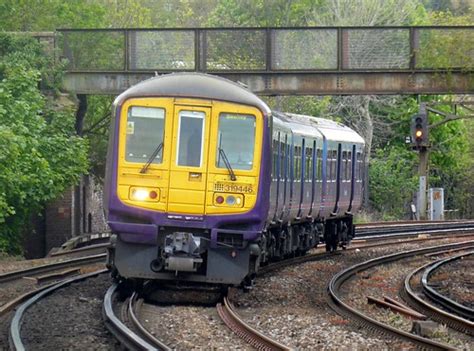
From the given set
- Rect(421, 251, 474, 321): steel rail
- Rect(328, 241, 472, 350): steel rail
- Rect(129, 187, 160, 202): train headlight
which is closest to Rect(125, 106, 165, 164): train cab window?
Rect(129, 187, 160, 202): train headlight

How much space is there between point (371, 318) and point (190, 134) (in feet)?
10.8

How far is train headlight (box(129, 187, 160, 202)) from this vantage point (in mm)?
13648

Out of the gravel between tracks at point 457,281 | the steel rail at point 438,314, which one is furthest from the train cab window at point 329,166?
the steel rail at point 438,314

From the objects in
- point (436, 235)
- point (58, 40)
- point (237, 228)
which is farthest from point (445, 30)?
point (237, 228)

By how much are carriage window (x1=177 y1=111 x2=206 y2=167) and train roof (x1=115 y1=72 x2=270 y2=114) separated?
25 centimetres

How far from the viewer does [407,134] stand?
4884 centimetres

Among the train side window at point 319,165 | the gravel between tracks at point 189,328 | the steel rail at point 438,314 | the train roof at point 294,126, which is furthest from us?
the train side window at point 319,165

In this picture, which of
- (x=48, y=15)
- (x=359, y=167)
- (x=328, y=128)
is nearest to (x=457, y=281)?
(x=328, y=128)

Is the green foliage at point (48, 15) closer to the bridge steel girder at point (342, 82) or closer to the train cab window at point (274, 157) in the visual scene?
the bridge steel girder at point (342, 82)

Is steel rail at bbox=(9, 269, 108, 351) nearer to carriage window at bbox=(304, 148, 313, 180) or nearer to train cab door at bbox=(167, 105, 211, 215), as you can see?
train cab door at bbox=(167, 105, 211, 215)

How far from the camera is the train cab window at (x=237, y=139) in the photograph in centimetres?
1382

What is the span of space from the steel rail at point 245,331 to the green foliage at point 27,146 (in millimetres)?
8924

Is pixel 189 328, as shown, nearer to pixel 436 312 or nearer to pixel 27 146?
pixel 436 312

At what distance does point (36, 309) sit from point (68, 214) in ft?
51.1
